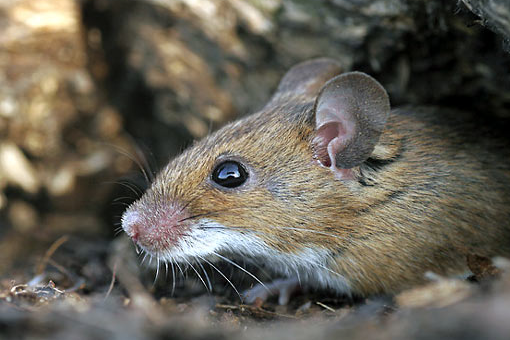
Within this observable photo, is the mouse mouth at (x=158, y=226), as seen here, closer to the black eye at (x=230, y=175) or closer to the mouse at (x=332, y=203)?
the mouse at (x=332, y=203)

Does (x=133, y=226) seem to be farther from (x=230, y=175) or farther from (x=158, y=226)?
(x=230, y=175)

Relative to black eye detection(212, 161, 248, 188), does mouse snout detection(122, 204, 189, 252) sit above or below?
below

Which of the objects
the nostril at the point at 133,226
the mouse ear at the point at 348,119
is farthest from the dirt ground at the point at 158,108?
the mouse ear at the point at 348,119

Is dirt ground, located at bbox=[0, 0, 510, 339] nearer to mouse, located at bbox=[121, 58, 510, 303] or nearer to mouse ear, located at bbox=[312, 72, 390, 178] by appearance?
mouse, located at bbox=[121, 58, 510, 303]

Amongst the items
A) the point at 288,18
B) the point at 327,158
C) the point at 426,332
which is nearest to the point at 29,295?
the point at 327,158

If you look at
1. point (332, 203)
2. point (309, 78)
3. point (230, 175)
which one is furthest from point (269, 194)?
point (309, 78)

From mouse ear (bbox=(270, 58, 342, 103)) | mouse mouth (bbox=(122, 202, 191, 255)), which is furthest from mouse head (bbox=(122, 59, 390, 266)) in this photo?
mouse ear (bbox=(270, 58, 342, 103))

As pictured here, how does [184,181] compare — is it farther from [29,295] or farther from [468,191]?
[468,191]
